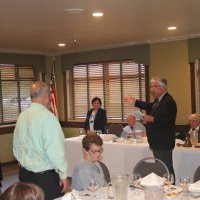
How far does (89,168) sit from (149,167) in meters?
0.92

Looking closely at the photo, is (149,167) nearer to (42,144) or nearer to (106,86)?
(42,144)

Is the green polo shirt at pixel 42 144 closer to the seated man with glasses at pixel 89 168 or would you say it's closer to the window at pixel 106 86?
the seated man with glasses at pixel 89 168

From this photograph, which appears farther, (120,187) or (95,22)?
(95,22)

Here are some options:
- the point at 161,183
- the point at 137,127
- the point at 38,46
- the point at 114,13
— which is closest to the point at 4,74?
the point at 38,46

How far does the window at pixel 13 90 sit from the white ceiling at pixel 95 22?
25.4 inches

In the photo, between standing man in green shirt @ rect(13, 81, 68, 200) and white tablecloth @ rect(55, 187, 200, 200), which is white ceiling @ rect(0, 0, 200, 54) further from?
white tablecloth @ rect(55, 187, 200, 200)

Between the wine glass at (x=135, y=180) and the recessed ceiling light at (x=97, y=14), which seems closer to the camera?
the wine glass at (x=135, y=180)

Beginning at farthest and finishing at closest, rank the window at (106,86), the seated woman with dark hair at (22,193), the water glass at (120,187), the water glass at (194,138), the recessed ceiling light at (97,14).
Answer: the window at (106,86) → the water glass at (194,138) → the recessed ceiling light at (97,14) → the water glass at (120,187) → the seated woman with dark hair at (22,193)

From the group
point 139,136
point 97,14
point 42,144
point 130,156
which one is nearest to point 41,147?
point 42,144

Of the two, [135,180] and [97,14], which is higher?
[97,14]

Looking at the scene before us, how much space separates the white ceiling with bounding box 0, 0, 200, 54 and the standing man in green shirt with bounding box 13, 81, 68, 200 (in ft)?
4.17

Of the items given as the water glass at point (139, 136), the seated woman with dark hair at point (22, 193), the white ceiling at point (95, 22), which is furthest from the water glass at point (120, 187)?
the water glass at point (139, 136)

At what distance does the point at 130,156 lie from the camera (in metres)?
5.39

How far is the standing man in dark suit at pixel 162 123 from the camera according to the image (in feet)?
14.3
